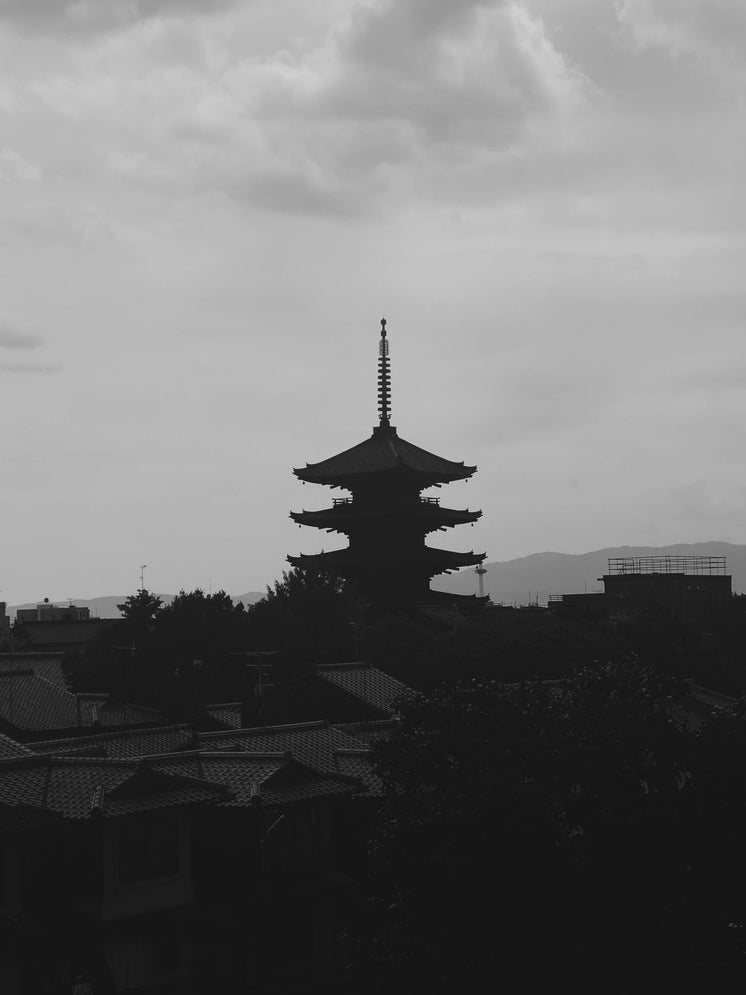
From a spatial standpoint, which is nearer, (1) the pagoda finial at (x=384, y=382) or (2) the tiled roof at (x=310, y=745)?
(2) the tiled roof at (x=310, y=745)

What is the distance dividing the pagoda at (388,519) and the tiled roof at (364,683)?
29223 mm

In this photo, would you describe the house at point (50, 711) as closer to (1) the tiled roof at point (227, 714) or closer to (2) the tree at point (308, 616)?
(1) the tiled roof at point (227, 714)

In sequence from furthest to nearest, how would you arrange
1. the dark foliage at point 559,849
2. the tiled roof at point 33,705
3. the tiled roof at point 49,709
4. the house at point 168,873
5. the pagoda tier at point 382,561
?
the pagoda tier at point 382,561
the tiled roof at point 49,709
the tiled roof at point 33,705
the house at point 168,873
the dark foliage at point 559,849

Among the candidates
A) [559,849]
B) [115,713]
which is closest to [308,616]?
[115,713]

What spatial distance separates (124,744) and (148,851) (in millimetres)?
7461

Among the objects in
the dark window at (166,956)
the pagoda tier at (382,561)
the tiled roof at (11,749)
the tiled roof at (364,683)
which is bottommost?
the dark window at (166,956)

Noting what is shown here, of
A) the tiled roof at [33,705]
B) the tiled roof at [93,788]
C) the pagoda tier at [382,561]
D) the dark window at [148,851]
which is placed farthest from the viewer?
the pagoda tier at [382,561]

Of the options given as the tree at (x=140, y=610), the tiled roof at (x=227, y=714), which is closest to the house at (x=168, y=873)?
the tiled roof at (x=227, y=714)

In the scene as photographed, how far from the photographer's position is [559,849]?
912 inches

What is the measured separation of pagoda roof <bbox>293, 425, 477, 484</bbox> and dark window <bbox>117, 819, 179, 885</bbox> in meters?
51.6

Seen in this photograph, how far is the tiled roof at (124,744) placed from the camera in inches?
1246

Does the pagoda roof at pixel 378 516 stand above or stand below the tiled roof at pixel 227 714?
above

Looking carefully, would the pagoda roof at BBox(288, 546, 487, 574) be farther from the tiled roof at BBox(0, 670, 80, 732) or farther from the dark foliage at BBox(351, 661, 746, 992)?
the dark foliage at BBox(351, 661, 746, 992)

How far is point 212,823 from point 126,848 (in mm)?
2432
